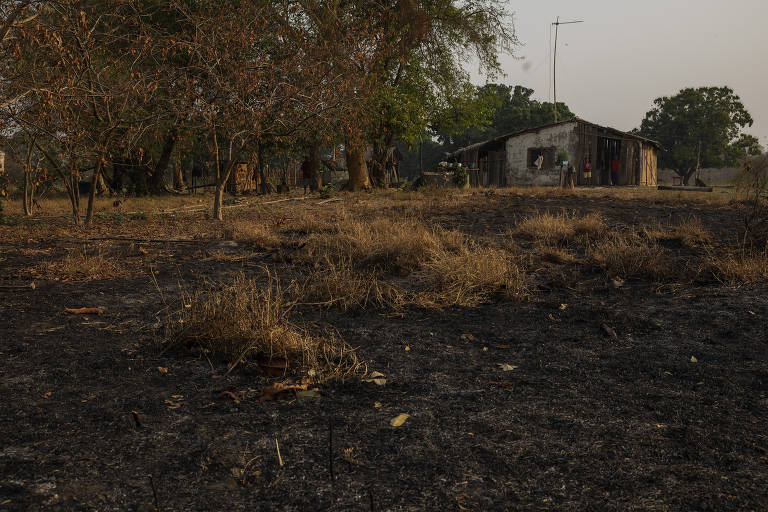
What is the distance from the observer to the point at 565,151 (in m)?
27.4

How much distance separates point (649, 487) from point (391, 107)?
1720 centimetres

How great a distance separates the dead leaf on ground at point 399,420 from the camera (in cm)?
238

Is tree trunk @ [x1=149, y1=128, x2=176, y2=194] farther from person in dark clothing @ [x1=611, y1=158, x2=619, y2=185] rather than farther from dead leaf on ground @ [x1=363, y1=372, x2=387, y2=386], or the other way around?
person in dark clothing @ [x1=611, y1=158, x2=619, y2=185]

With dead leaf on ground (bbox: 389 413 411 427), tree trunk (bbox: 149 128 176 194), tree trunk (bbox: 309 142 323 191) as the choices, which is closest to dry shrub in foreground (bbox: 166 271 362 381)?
dead leaf on ground (bbox: 389 413 411 427)

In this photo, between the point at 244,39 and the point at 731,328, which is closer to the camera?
the point at 731,328

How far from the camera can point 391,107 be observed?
18031mm

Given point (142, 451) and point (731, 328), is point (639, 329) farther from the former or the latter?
point (142, 451)

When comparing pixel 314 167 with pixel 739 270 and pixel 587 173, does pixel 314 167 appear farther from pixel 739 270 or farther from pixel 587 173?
pixel 739 270

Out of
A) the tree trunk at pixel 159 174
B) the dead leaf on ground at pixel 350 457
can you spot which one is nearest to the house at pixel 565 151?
the tree trunk at pixel 159 174

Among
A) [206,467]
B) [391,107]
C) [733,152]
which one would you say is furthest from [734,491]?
[733,152]

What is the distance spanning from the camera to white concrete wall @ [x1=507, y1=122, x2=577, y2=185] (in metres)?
27.3

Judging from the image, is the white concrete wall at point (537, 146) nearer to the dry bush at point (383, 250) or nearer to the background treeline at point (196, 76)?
the background treeline at point (196, 76)

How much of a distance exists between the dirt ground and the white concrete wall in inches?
952

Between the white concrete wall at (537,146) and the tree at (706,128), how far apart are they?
21.8m
